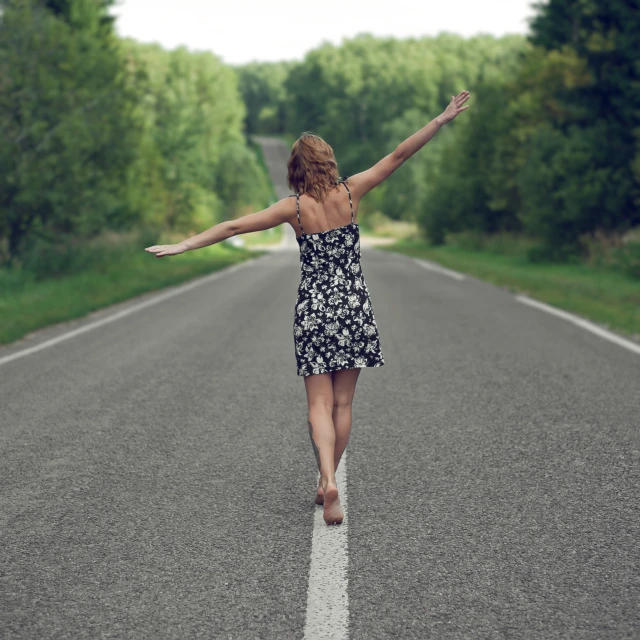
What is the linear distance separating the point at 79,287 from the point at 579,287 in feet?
34.7

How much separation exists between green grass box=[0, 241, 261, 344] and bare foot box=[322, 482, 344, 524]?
8303 mm

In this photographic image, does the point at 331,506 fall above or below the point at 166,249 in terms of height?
below

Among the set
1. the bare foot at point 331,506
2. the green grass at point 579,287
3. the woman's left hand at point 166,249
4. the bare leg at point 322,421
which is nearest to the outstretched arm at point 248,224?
the woman's left hand at point 166,249

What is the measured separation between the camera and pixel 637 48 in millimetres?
25562

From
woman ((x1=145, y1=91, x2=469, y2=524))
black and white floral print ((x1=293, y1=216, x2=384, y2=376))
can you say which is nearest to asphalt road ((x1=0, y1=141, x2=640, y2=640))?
woman ((x1=145, y1=91, x2=469, y2=524))

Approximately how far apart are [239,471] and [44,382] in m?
3.80

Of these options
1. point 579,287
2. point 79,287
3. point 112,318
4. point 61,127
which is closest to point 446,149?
point 579,287

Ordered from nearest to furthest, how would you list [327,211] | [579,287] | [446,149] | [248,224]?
[248,224], [327,211], [579,287], [446,149]

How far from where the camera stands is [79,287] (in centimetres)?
1953

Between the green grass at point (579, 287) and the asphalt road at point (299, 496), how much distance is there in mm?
3975

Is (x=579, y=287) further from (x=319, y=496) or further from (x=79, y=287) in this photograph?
(x=319, y=496)

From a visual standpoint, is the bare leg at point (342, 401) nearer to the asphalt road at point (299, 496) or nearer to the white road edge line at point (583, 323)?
the asphalt road at point (299, 496)

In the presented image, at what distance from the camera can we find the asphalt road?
3646 millimetres

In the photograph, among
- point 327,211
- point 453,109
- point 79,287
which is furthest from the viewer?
point 79,287
